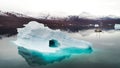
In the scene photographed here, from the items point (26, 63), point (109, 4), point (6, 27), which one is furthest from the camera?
point (109, 4)

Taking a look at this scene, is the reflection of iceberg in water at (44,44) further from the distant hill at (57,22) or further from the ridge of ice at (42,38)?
the distant hill at (57,22)

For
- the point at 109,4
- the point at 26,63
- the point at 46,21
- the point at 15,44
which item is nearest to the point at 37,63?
the point at 26,63

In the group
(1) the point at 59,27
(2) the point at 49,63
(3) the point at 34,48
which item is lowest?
(2) the point at 49,63

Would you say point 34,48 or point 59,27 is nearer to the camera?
point 34,48

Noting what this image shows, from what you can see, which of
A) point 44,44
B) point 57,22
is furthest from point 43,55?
point 57,22

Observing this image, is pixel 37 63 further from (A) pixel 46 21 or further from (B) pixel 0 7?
(B) pixel 0 7

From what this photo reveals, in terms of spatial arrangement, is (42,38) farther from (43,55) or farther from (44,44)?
(43,55)

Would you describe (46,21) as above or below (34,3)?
below

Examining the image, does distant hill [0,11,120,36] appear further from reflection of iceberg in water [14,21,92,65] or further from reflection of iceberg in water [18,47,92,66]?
reflection of iceberg in water [18,47,92,66]
